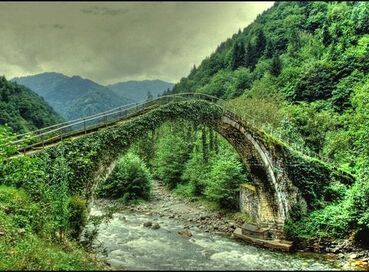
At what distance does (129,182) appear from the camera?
1732 inches

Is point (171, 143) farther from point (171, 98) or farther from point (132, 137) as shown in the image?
point (132, 137)

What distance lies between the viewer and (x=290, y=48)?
72.6m

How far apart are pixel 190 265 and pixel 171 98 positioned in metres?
9.95

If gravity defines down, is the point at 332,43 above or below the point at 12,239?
above

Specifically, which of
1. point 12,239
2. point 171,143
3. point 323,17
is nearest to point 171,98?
point 12,239

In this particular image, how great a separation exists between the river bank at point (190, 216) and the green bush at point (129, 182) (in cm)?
122

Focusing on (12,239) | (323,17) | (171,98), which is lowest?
(12,239)

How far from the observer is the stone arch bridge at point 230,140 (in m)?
18.0

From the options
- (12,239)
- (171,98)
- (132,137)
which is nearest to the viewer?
(12,239)

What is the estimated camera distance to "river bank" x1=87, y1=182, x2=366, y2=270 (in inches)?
821

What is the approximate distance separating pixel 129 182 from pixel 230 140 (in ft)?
59.4

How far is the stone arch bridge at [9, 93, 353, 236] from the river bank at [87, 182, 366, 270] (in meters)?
3.30

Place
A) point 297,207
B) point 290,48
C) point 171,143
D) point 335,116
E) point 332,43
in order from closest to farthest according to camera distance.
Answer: point 297,207 < point 335,116 < point 171,143 < point 332,43 < point 290,48

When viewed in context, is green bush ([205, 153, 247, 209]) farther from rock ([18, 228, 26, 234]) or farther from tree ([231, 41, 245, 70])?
tree ([231, 41, 245, 70])
